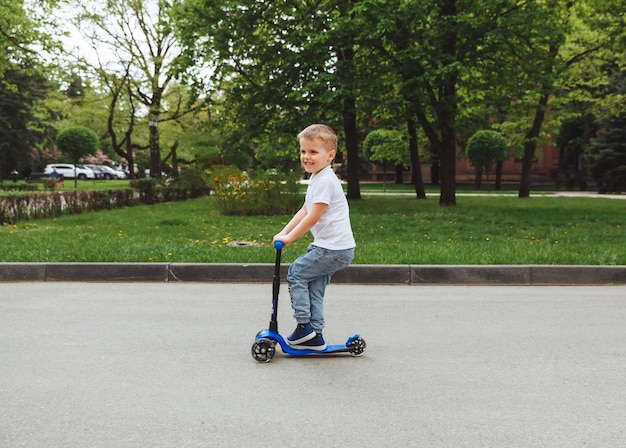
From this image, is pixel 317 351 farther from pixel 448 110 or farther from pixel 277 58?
pixel 277 58

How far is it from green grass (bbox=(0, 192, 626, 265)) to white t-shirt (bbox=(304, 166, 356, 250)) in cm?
386

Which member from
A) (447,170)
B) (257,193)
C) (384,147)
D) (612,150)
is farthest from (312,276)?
(612,150)

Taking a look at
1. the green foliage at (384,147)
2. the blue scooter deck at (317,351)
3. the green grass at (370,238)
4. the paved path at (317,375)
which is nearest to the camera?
the paved path at (317,375)

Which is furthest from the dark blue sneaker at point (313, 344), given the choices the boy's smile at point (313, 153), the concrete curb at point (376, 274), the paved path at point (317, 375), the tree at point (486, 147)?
the tree at point (486, 147)

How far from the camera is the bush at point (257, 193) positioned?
59.0 ft

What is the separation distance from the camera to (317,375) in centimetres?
426

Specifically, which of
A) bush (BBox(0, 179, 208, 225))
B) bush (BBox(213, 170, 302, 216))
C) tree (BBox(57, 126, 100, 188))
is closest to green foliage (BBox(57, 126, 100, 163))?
tree (BBox(57, 126, 100, 188))

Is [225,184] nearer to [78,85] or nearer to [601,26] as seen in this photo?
[601,26]

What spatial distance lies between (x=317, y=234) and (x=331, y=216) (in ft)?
0.55

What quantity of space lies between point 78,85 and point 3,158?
32659 mm

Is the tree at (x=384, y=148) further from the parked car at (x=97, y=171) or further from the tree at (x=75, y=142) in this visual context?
the parked car at (x=97, y=171)

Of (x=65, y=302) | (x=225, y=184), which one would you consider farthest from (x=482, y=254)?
(x=225, y=184)

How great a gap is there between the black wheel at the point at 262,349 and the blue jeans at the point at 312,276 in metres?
0.28

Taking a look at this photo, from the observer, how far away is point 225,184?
59.9 feet
